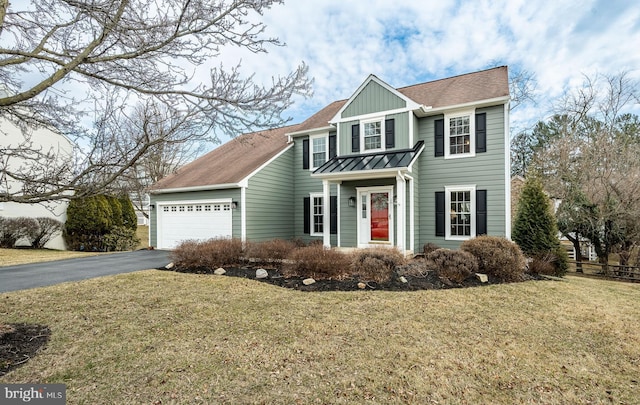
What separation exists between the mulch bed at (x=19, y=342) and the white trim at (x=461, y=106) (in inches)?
418

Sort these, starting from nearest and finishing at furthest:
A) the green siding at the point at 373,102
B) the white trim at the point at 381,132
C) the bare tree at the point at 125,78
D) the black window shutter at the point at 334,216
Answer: the bare tree at the point at 125,78, the green siding at the point at 373,102, the white trim at the point at 381,132, the black window shutter at the point at 334,216

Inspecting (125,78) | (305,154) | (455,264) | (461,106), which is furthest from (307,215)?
(125,78)

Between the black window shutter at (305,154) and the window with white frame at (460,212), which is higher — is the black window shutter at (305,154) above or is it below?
above

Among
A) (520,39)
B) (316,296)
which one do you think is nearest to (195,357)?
(316,296)

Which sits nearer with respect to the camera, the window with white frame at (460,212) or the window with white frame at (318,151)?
the window with white frame at (460,212)

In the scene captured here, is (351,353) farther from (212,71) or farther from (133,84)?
(133,84)

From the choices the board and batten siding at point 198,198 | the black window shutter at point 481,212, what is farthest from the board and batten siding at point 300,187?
the black window shutter at point 481,212

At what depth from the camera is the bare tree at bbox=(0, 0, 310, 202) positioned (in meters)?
3.96

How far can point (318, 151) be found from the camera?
13.2 m

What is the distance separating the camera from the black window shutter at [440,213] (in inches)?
421

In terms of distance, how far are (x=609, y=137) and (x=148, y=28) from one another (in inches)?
765

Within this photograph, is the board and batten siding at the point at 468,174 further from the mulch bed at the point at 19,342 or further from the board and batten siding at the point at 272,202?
the mulch bed at the point at 19,342

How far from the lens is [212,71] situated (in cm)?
425

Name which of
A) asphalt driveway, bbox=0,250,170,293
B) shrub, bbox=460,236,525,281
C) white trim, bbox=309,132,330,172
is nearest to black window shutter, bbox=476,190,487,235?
shrub, bbox=460,236,525,281
